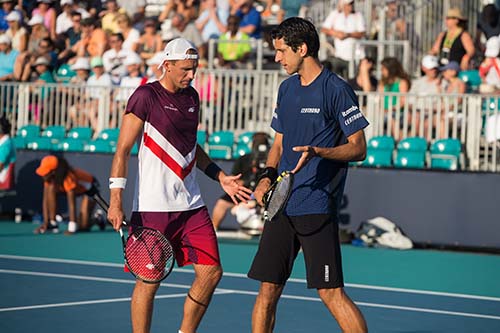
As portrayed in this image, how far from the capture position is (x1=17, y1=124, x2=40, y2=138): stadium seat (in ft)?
64.1

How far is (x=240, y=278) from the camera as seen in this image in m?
12.7

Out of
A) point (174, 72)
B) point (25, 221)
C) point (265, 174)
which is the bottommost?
point (25, 221)

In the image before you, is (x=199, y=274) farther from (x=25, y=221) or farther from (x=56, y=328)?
(x=25, y=221)

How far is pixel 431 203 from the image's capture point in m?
16.3

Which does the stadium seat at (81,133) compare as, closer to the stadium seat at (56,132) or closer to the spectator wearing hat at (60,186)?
the stadium seat at (56,132)

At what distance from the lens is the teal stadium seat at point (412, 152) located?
16438mm

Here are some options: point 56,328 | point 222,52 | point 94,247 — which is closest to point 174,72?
point 56,328

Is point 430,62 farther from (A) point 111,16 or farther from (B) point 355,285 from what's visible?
(A) point 111,16

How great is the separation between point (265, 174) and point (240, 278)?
5.23 metres

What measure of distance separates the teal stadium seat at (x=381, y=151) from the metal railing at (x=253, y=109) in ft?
0.49

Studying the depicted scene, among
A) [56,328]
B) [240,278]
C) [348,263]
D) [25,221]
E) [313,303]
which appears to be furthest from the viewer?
[25,221]

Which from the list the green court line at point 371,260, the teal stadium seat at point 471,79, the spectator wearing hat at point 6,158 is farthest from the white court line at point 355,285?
the teal stadium seat at point 471,79

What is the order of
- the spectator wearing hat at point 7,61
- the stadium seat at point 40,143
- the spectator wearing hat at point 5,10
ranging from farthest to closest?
the spectator wearing hat at point 5,10, the spectator wearing hat at point 7,61, the stadium seat at point 40,143

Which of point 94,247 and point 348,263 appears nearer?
point 348,263
